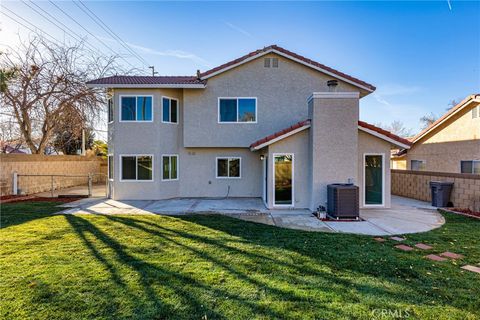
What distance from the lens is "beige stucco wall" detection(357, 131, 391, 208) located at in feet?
36.0

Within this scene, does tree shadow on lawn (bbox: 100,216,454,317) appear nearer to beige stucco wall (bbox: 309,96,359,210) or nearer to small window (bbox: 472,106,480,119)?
beige stucco wall (bbox: 309,96,359,210)

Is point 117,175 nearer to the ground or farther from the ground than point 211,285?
farther from the ground

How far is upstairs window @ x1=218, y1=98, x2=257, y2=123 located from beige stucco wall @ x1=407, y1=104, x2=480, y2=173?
41.5 ft

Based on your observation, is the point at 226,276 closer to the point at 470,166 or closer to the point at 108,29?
the point at 470,166

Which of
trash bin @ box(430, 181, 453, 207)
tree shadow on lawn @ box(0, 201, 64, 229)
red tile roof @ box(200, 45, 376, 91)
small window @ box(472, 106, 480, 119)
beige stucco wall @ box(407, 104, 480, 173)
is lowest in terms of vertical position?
tree shadow on lawn @ box(0, 201, 64, 229)

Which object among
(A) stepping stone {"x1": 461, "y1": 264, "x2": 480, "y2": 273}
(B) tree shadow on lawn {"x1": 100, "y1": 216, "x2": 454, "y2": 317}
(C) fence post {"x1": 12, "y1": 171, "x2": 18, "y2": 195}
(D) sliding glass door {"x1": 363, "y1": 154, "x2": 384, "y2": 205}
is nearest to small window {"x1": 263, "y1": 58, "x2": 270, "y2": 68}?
(D) sliding glass door {"x1": 363, "y1": 154, "x2": 384, "y2": 205}

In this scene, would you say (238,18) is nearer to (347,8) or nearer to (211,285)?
(347,8)

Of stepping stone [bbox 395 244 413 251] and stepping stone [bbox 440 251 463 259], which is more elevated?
stepping stone [bbox 440 251 463 259]

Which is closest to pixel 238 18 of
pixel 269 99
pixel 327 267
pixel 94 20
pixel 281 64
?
pixel 281 64

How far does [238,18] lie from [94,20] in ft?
34.1

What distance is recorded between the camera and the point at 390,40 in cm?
1794

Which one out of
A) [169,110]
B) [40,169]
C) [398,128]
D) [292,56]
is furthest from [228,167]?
[398,128]

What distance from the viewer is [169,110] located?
14250 millimetres

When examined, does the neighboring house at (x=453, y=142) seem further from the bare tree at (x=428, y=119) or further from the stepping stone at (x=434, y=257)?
the bare tree at (x=428, y=119)
